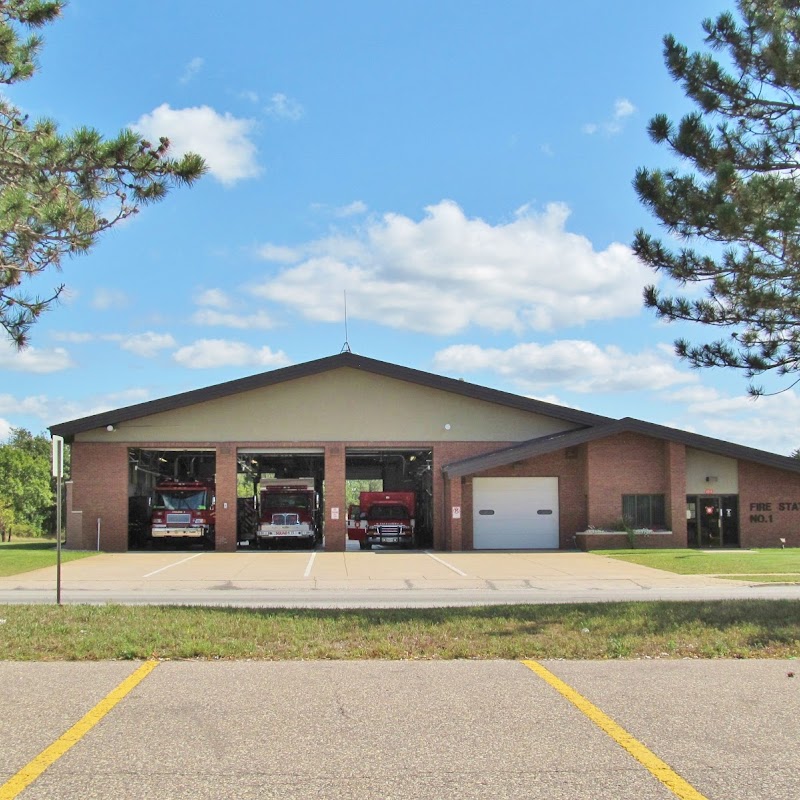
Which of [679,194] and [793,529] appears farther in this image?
[793,529]

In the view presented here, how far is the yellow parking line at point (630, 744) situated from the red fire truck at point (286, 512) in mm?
26629

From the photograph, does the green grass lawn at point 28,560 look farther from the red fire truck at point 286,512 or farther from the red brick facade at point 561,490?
the red fire truck at point 286,512

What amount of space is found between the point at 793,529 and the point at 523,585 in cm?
1762

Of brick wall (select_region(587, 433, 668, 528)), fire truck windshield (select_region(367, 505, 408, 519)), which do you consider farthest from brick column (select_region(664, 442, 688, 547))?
fire truck windshield (select_region(367, 505, 408, 519))

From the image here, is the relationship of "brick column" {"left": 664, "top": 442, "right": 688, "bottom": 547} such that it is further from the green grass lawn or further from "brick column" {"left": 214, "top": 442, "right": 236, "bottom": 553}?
the green grass lawn

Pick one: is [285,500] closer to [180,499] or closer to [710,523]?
[180,499]

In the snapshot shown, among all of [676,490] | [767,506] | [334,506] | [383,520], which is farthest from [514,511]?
[767,506]

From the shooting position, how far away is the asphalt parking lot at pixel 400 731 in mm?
5137

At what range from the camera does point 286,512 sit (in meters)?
34.5

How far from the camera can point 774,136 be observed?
48.1ft

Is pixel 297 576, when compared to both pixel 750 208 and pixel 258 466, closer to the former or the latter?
pixel 750 208

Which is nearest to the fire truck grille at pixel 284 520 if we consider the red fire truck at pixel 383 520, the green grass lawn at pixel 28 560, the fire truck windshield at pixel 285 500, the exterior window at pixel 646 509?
the fire truck windshield at pixel 285 500

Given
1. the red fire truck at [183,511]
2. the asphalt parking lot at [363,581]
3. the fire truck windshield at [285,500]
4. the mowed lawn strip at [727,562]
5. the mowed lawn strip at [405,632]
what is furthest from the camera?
the fire truck windshield at [285,500]

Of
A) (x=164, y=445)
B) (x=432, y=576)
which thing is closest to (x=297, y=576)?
(x=432, y=576)
